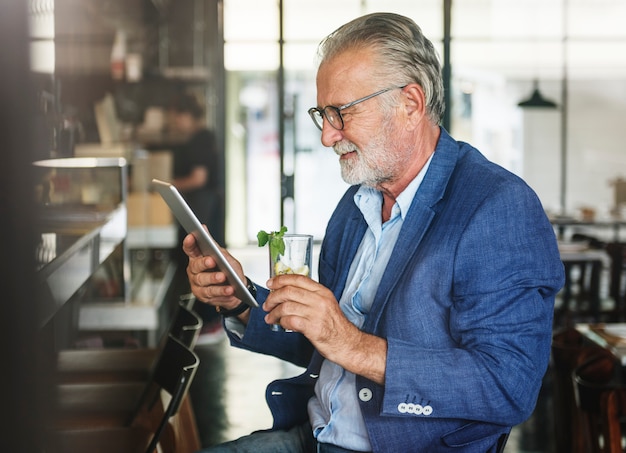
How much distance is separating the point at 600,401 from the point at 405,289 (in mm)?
952

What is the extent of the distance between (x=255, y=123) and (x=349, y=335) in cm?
951

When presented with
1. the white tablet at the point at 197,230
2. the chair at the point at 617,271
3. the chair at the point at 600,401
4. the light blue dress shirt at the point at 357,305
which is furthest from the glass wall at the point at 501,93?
the white tablet at the point at 197,230

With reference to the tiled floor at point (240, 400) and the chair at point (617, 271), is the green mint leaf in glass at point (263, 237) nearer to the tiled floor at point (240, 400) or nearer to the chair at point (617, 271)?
the tiled floor at point (240, 400)

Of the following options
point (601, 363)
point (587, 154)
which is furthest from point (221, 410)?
point (587, 154)

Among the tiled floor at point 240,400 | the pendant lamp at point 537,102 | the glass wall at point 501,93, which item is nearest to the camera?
the tiled floor at point 240,400

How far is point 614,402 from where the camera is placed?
2.39 meters

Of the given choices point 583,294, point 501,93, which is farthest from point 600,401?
point 501,93

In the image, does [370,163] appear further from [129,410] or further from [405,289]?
[129,410]

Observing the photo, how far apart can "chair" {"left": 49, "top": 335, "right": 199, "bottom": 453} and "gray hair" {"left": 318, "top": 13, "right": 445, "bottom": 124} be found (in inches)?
32.4

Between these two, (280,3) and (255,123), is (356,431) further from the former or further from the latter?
(255,123)

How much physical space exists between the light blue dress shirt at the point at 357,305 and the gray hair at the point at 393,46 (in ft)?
0.76

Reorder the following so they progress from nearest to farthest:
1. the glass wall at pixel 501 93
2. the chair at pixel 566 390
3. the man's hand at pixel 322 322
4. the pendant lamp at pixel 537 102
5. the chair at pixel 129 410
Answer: the man's hand at pixel 322 322 → the chair at pixel 129 410 → the chair at pixel 566 390 → the pendant lamp at pixel 537 102 → the glass wall at pixel 501 93

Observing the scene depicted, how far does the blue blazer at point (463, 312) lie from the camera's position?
1.71 meters

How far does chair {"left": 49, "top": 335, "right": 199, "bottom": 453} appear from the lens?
2.13m
